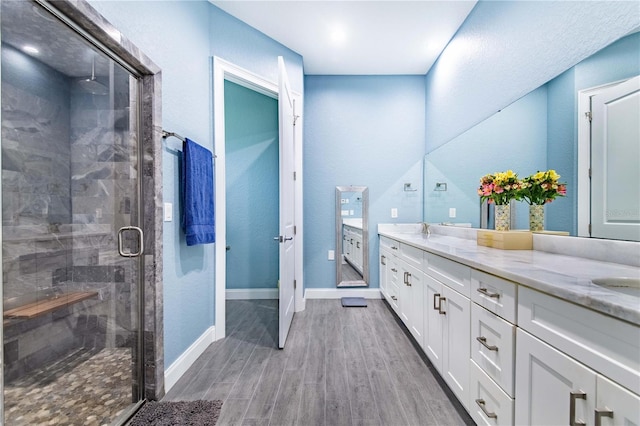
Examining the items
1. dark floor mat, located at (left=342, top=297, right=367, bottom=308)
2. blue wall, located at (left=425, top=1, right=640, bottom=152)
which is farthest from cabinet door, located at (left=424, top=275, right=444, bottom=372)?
blue wall, located at (left=425, top=1, right=640, bottom=152)

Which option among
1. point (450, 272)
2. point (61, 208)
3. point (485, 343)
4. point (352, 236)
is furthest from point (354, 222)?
point (61, 208)

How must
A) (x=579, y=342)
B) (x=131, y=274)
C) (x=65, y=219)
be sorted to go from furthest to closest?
(x=131, y=274) < (x=65, y=219) < (x=579, y=342)

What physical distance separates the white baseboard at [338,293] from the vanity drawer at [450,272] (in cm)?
159

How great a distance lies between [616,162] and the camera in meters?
1.09

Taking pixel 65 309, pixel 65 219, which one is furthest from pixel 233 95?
pixel 65 309

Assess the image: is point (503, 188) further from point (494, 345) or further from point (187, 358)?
point (187, 358)

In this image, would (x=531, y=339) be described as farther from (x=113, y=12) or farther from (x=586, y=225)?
(x=113, y=12)

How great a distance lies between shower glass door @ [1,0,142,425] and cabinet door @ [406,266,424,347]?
1842 mm

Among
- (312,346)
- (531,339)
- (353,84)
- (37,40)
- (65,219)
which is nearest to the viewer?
(531,339)

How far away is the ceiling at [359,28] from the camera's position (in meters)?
2.16

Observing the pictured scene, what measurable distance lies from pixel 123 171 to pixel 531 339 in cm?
203

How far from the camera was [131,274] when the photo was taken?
142 cm

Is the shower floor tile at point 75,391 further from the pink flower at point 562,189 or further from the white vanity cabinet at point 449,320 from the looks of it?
the pink flower at point 562,189

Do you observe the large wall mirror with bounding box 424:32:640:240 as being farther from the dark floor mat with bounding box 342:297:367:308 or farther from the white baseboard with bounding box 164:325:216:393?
the white baseboard with bounding box 164:325:216:393
